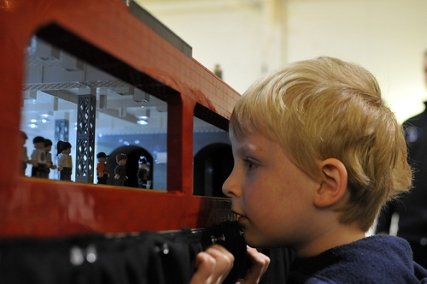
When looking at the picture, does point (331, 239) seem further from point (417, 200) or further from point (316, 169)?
point (417, 200)

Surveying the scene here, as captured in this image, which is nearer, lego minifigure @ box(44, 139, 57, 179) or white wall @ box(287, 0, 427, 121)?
lego minifigure @ box(44, 139, 57, 179)

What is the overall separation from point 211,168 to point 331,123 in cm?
20

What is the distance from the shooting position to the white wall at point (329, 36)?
2.08 metres

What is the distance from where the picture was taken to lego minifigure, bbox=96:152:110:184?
50 cm

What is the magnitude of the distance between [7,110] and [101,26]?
104 millimetres

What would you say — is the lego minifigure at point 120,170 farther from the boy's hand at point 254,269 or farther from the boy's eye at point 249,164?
the boy's hand at point 254,269

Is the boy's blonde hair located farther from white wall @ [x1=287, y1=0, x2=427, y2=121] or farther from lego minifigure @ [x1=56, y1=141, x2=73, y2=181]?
white wall @ [x1=287, y1=0, x2=427, y2=121]

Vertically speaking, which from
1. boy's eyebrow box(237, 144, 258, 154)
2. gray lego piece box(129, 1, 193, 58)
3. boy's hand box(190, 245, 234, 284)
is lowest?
boy's hand box(190, 245, 234, 284)

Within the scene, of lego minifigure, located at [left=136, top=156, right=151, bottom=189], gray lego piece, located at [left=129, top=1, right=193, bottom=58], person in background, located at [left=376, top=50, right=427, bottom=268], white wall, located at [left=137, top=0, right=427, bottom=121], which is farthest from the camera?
white wall, located at [left=137, top=0, right=427, bottom=121]

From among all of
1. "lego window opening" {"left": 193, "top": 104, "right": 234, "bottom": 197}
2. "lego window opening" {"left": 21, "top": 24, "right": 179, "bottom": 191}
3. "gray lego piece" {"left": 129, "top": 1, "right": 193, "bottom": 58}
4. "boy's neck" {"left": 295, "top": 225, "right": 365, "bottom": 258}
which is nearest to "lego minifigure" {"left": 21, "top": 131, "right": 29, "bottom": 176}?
"lego window opening" {"left": 21, "top": 24, "right": 179, "bottom": 191}

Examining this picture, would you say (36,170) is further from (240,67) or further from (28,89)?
(240,67)

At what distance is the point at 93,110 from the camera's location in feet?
1.76

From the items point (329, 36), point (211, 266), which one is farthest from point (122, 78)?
point (329, 36)

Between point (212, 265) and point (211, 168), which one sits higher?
point (211, 168)
